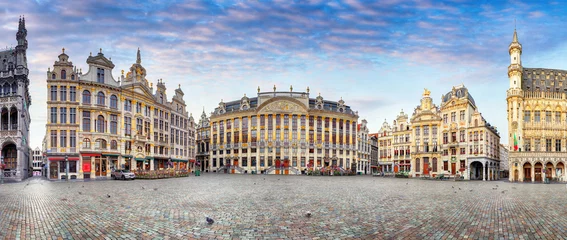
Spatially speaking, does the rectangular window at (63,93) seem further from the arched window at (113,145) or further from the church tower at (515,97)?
the church tower at (515,97)

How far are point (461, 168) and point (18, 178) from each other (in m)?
70.6

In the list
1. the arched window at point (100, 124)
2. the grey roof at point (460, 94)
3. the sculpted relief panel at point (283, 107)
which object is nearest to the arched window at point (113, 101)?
the arched window at point (100, 124)

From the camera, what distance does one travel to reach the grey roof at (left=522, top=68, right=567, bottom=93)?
65.7m

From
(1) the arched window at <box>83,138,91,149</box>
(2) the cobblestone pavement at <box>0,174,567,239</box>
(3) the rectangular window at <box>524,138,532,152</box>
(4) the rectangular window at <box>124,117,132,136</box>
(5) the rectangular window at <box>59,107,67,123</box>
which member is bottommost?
(2) the cobblestone pavement at <box>0,174,567,239</box>

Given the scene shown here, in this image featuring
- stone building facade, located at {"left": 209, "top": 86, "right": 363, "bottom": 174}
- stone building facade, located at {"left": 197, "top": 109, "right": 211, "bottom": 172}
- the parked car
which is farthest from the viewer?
stone building facade, located at {"left": 197, "top": 109, "right": 211, "bottom": 172}

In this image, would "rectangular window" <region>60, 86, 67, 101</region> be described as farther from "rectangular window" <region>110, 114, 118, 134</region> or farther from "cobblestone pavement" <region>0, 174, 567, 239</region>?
"cobblestone pavement" <region>0, 174, 567, 239</region>

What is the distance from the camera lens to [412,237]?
968cm

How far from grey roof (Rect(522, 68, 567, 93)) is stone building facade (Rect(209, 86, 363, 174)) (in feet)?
122

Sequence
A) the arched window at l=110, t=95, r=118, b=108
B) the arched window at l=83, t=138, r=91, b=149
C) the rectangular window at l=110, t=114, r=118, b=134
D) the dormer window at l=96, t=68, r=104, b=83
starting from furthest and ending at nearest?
1. the arched window at l=110, t=95, r=118, b=108
2. the rectangular window at l=110, t=114, r=118, b=134
3. the dormer window at l=96, t=68, r=104, b=83
4. the arched window at l=83, t=138, r=91, b=149

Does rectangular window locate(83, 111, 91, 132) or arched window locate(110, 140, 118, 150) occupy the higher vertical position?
rectangular window locate(83, 111, 91, 132)

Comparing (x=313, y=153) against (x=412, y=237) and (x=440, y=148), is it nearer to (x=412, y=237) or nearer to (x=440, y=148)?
(x=440, y=148)

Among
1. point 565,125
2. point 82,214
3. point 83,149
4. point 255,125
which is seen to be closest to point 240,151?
point 255,125

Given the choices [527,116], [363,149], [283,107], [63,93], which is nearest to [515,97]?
[527,116]

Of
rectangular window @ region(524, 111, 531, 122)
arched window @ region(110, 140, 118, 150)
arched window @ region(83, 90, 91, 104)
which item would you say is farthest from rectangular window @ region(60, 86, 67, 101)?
rectangular window @ region(524, 111, 531, 122)
